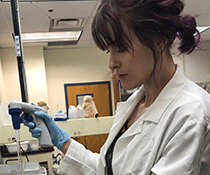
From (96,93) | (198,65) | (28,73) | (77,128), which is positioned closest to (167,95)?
(77,128)

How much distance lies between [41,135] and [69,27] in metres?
2.34

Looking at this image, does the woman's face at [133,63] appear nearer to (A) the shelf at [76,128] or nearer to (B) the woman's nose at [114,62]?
(B) the woman's nose at [114,62]

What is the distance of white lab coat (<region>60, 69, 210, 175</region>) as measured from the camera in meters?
0.49

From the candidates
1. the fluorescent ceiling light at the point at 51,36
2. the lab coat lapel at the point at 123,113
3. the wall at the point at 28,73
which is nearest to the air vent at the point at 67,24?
the fluorescent ceiling light at the point at 51,36

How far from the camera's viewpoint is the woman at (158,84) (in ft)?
1.65

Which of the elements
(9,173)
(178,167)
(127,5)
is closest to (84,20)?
(9,173)

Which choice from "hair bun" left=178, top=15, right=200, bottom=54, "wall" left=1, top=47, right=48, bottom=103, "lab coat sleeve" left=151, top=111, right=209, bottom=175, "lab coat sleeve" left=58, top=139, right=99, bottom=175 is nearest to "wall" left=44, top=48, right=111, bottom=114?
"wall" left=1, top=47, right=48, bottom=103

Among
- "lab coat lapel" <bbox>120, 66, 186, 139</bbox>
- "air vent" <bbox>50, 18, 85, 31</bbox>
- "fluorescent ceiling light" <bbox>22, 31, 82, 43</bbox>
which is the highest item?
"air vent" <bbox>50, 18, 85, 31</bbox>

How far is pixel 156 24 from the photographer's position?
55 cm

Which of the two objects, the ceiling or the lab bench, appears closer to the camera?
the lab bench

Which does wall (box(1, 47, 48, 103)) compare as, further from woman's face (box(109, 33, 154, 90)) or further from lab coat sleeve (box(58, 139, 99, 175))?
woman's face (box(109, 33, 154, 90))

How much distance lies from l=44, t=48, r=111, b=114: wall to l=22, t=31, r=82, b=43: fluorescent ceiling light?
0.65 metres

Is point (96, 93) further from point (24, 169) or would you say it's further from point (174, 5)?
point (174, 5)

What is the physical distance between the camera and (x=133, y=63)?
0.60m
